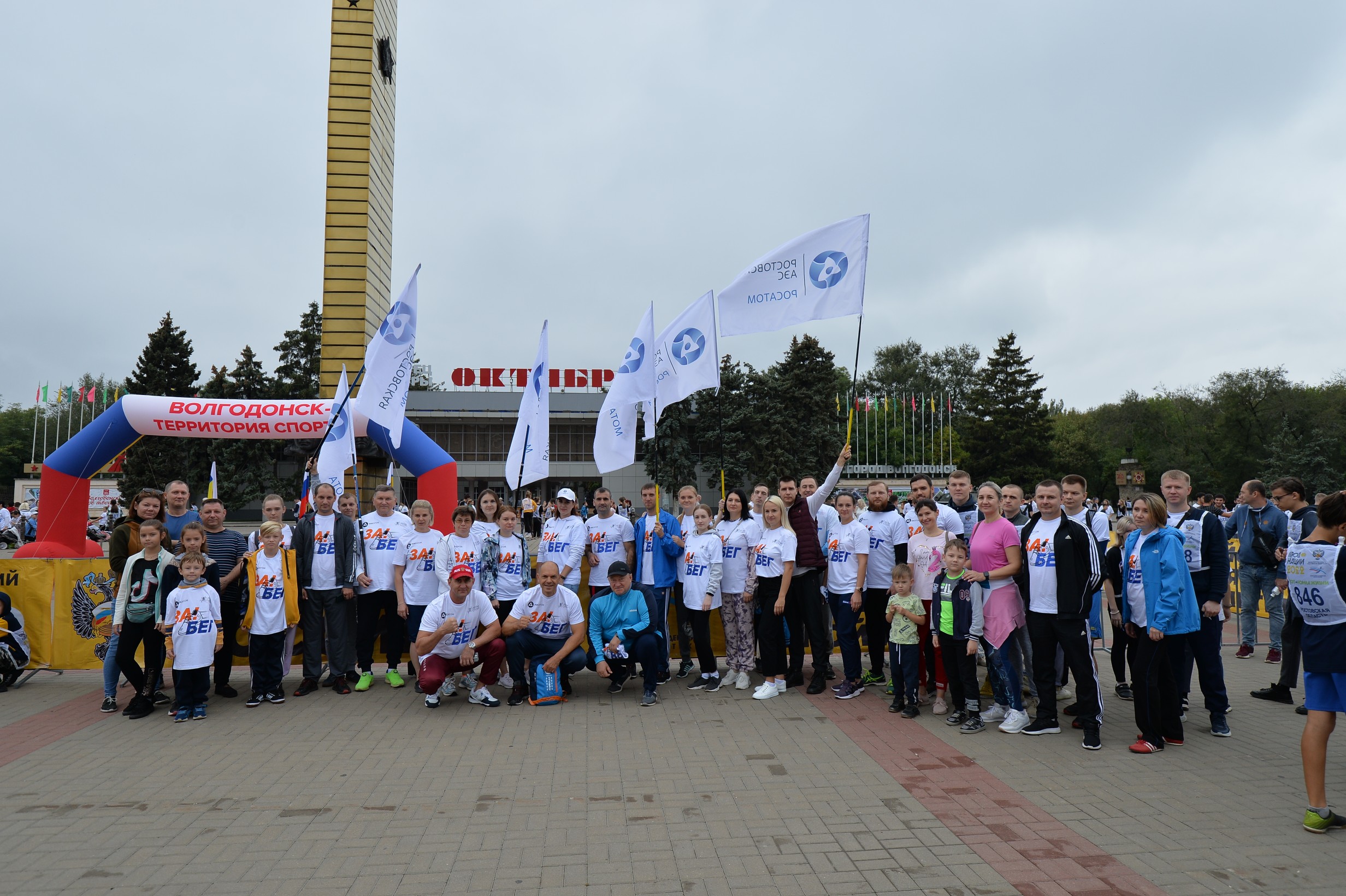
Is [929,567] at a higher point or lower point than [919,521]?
lower

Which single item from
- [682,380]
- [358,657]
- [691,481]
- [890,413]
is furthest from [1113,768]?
[890,413]

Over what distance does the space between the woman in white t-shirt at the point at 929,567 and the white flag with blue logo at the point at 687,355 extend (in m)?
3.08

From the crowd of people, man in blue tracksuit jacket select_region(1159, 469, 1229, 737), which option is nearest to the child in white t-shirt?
the crowd of people

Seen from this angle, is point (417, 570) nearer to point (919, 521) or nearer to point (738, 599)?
point (738, 599)

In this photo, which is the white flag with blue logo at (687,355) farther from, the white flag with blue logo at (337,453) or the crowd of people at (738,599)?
the white flag with blue logo at (337,453)

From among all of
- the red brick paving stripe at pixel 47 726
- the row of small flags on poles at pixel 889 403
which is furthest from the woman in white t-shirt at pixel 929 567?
the row of small flags on poles at pixel 889 403

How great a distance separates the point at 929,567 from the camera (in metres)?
6.93

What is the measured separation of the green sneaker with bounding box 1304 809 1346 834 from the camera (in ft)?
13.8

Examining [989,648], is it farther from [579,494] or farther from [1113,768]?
[579,494]

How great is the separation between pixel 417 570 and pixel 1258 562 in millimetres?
9460

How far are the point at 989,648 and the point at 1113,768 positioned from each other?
127cm

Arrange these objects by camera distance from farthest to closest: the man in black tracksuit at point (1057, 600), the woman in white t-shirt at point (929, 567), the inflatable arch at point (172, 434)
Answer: the inflatable arch at point (172, 434), the woman in white t-shirt at point (929, 567), the man in black tracksuit at point (1057, 600)

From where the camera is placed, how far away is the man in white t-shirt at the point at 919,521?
24.1 feet

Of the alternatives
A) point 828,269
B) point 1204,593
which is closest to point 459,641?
point 828,269
